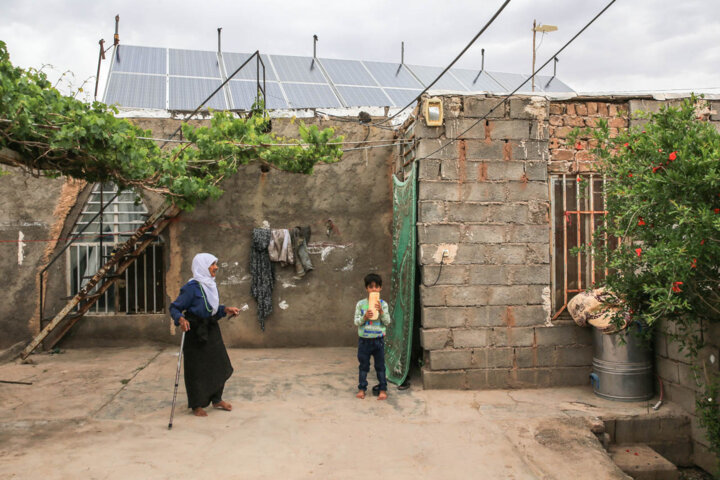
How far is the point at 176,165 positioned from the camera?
566cm

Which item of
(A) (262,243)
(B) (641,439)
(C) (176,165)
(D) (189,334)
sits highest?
(C) (176,165)

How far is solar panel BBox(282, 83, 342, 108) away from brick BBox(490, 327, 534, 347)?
449cm

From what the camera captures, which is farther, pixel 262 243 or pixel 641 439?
pixel 262 243

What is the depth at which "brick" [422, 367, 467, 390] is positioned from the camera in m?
5.71

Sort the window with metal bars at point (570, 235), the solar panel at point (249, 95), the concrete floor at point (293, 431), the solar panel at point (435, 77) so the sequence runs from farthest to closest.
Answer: the solar panel at point (435, 77) → the solar panel at point (249, 95) → the window with metal bars at point (570, 235) → the concrete floor at point (293, 431)

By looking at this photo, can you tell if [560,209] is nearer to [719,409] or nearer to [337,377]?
[719,409]

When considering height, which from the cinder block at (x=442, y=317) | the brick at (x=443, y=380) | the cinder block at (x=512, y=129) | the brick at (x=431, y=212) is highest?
the cinder block at (x=512, y=129)

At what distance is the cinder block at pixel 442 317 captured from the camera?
5691 mm

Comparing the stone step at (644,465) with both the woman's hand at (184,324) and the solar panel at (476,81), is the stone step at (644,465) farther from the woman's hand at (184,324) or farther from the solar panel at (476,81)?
the solar panel at (476,81)

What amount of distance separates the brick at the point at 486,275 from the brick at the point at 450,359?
0.75 metres

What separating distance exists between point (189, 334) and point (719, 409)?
4566 millimetres

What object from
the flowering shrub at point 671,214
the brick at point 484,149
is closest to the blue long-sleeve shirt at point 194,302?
the brick at point 484,149

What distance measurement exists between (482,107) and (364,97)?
143 inches

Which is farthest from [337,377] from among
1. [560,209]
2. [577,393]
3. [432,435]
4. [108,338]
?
[108,338]
